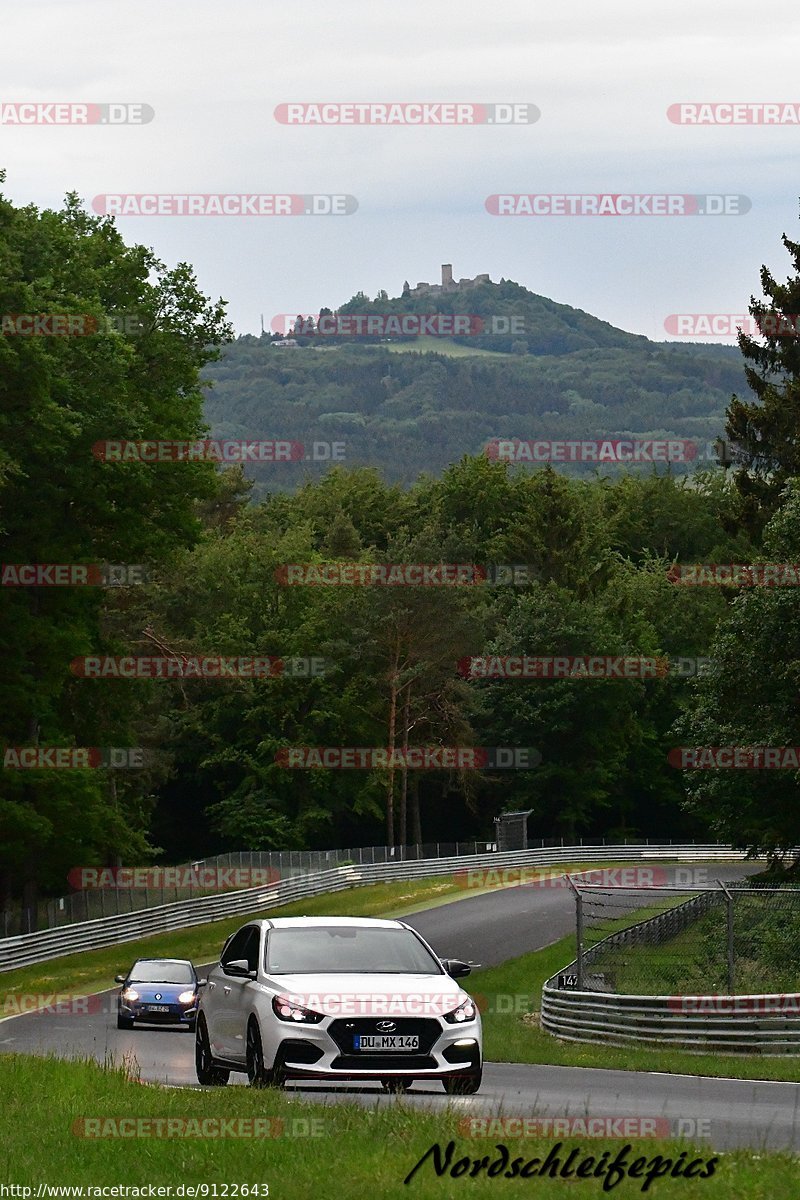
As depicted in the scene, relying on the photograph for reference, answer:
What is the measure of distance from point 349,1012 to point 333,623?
7731 cm

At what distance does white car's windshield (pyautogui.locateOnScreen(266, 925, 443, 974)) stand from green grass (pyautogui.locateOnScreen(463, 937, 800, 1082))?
4550 mm

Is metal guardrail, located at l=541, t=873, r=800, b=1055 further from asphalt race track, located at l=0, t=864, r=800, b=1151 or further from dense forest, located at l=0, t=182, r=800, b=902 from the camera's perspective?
dense forest, located at l=0, t=182, r=800, b=902

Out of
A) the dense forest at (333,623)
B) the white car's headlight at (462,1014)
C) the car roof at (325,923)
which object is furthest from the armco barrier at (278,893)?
the white car's headlight at (462,1014)

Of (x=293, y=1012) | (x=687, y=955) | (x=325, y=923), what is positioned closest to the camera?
(x=293, y=1012)

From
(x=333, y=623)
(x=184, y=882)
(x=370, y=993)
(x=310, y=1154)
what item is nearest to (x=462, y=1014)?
(x=370, y=993)

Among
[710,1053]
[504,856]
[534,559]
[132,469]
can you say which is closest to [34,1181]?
[710,1053]

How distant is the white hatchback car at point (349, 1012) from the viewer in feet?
45.3

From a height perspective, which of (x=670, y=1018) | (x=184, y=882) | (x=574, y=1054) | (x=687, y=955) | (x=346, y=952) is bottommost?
(x=184, y=882)

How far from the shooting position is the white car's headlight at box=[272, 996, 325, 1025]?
1387 centimetres

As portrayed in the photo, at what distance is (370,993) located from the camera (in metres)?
14.1

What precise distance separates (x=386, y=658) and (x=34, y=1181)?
78.5 meters

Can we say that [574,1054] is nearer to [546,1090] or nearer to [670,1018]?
[670,1018]

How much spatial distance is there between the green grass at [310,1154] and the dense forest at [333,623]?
28.3 m

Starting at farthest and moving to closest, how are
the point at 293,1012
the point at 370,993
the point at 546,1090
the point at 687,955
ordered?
1. the point at 687,955
2. the point at 546,1090
3. the point at 370,993
4. the point at 293,1012
